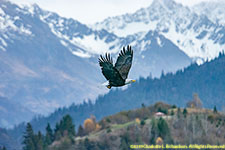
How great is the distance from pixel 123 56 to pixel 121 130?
123310mm

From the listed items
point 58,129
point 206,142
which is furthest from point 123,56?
point 58,129

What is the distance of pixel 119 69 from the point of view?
26.0 meters

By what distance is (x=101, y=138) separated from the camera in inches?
5748

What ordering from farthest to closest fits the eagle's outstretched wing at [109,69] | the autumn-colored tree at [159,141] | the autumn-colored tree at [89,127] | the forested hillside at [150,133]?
the autumn-colored tree at [89,127], the autumn-colored tree at [159,141], the forested hillside at [150,133], the eagle's outstretched wing at [109,69]

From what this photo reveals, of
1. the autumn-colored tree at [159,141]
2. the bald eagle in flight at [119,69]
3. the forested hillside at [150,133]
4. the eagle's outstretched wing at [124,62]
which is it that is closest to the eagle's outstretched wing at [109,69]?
the bald eagle in flight at [119,69]

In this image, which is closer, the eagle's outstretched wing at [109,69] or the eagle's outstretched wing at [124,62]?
the eagle's outstretched wing at [109,69]

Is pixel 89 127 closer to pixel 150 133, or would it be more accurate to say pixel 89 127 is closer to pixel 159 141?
pixel 150 133

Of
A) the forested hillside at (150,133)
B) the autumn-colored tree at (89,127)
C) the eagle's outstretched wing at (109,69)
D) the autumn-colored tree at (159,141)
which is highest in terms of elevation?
the autumn-colored tree at (89,127)

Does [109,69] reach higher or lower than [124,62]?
lower

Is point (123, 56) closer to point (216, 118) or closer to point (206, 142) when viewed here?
point (206, 142)

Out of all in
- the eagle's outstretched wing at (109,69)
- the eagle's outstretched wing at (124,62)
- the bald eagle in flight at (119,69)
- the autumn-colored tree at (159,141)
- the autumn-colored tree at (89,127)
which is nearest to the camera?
the eagle's outstretched wing at (109,69)

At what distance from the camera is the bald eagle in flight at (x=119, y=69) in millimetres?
25047

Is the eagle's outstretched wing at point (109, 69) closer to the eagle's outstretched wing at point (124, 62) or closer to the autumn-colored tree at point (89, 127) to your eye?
the eagle's outstretched wing at point (124, 62)

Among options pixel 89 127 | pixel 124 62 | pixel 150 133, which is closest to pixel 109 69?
pixel 124 62
